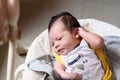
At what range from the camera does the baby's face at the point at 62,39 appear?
3.14 ft

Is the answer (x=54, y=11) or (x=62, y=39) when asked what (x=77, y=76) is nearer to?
(x=62, y=39)

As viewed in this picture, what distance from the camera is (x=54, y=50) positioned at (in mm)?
989

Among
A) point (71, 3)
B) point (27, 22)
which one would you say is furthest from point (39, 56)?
point (71, 3)

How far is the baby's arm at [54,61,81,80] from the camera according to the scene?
0.91 metres

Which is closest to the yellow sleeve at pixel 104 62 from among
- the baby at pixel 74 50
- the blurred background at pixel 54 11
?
the baby at pixel 74 50

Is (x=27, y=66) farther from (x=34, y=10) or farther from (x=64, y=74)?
(x=34, y=10)

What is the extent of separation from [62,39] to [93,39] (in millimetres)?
108

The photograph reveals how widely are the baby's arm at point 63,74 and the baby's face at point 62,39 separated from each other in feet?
0.15

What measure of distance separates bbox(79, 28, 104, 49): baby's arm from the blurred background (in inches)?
23.6

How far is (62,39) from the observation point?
96 centimetres

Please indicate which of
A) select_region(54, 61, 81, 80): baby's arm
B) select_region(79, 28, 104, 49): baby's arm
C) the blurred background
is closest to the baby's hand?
select_region(54, 61, 81, 80): baby's arm

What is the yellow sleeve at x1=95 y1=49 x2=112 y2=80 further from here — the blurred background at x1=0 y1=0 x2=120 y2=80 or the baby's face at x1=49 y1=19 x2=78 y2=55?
the blurred background at x1=0 y1=0 x2=120 y2=80

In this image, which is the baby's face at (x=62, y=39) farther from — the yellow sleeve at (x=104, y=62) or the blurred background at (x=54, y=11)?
the blurred background at (x=54, y=11)

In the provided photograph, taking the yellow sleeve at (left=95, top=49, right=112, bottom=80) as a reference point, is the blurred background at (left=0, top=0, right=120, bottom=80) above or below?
above
